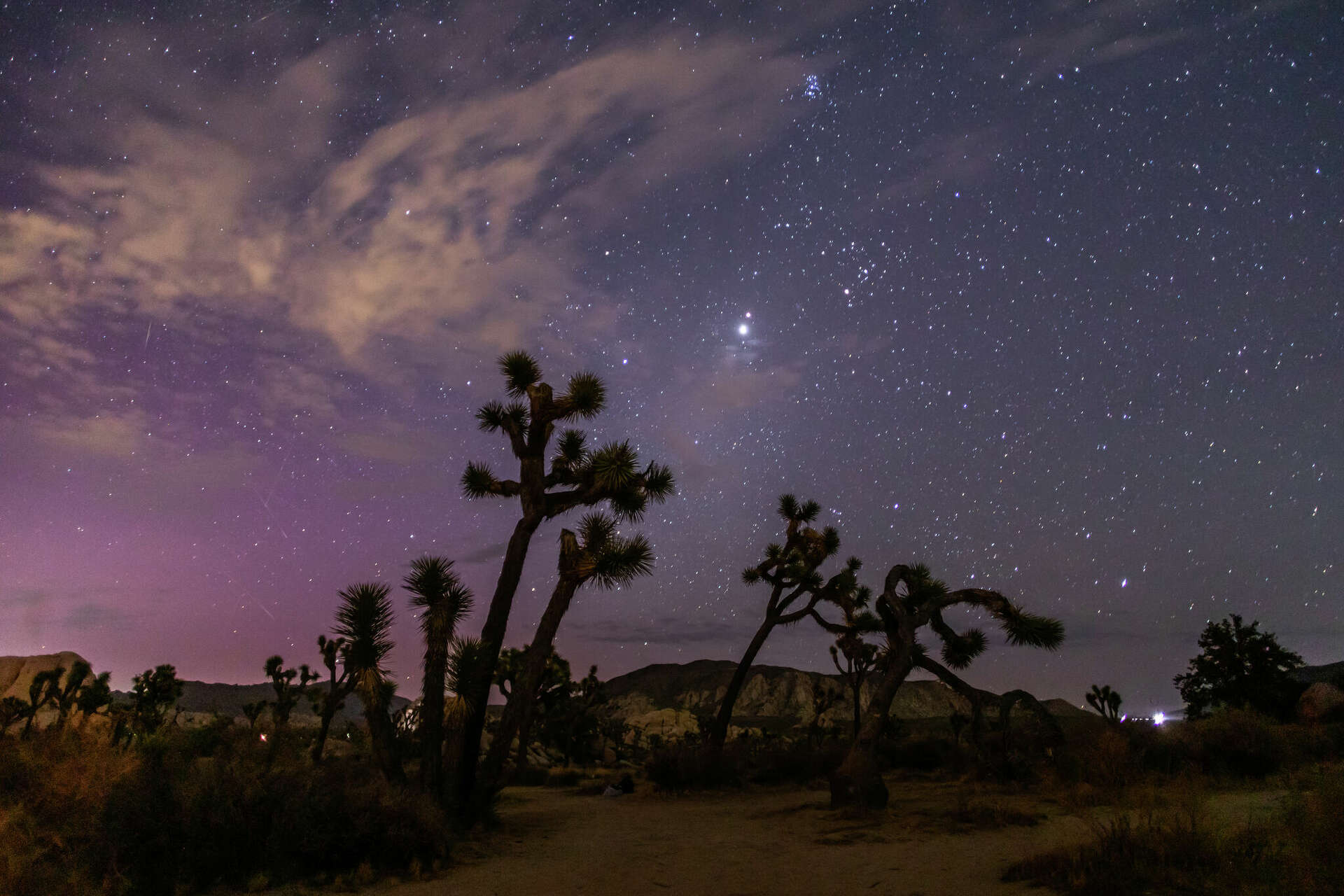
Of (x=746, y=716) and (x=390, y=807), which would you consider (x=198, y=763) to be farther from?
(x=746, y=716)

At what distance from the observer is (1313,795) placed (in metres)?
6.13

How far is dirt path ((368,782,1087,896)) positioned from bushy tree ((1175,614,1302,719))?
86.0 feet

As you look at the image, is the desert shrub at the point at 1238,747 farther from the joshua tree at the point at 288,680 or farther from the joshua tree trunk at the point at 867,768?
the joshua tree at the point at 288,680

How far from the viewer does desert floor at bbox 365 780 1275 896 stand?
28.6 feet

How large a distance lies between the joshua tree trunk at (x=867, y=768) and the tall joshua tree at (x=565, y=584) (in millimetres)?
5451

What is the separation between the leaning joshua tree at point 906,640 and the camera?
567 inches

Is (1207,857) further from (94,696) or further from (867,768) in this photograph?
(94,696)

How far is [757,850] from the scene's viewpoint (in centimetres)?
1126

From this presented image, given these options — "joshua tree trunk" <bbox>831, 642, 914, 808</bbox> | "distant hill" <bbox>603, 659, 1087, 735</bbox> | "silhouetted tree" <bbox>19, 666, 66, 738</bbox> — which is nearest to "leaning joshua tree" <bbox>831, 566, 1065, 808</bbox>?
"joshua tree trunk" <bbox>831, 642, 914, 808</bbox>

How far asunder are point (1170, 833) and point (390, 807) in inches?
353

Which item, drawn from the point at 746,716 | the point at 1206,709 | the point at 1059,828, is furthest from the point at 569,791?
the point at 746,716

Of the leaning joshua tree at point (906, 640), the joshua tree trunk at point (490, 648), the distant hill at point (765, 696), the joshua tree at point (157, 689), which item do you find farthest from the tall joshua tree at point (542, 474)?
the distant hill at point (765, 696)

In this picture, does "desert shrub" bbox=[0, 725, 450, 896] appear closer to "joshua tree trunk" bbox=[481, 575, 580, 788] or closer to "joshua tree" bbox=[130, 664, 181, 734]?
"joshua tree trunk" bbox=[481, 575, 580, 788]

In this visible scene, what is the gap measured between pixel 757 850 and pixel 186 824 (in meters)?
7.70
